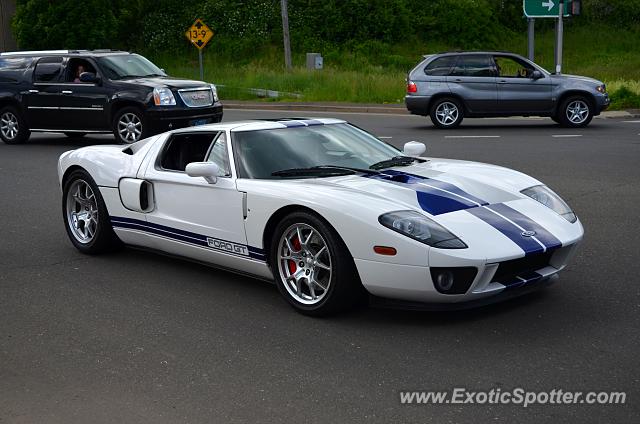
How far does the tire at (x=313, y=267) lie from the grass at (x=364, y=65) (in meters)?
20.6

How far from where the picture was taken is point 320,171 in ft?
20.9

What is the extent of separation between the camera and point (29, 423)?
436cm

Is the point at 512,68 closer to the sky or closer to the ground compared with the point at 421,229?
closer to the sky

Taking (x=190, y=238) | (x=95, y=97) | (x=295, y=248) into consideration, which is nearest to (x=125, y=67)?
(x=95, y=97)

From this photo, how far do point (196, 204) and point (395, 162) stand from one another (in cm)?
150

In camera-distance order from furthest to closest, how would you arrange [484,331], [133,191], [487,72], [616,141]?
[487,72] → [616,141] → [133,191] → [484,331]

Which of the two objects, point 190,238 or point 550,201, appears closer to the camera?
point 550,201

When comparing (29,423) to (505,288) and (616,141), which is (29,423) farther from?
(616,141)

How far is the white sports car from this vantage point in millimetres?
5441

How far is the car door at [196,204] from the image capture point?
251 inches

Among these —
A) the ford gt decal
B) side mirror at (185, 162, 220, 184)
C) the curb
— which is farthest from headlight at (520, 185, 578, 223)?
the curb

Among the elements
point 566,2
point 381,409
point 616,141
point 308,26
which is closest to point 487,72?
point 616,141

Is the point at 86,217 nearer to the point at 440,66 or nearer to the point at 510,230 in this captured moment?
the point at 510,230

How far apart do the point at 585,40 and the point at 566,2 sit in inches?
910
